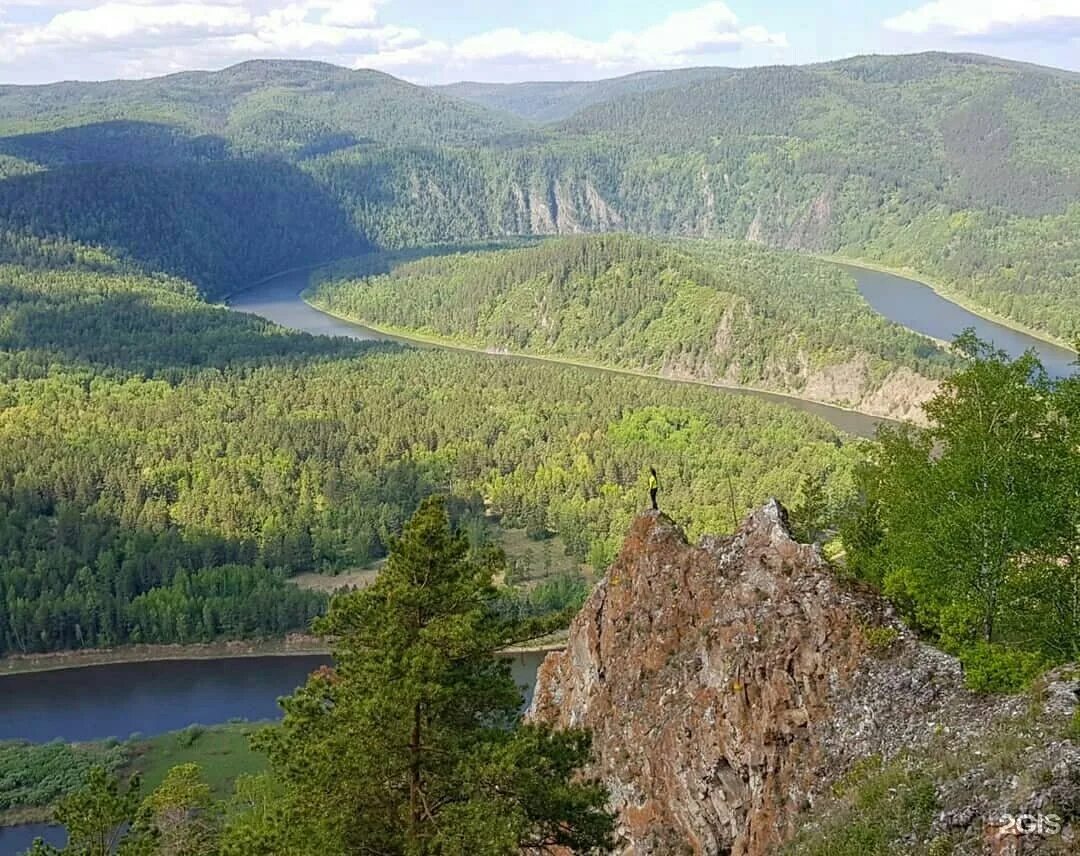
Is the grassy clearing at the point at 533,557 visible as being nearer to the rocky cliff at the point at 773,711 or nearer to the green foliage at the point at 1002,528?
the rocky cliff at the point at 773,711

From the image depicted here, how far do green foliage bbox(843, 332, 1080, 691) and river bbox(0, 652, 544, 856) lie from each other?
5562 cm

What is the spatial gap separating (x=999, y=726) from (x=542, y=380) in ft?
537

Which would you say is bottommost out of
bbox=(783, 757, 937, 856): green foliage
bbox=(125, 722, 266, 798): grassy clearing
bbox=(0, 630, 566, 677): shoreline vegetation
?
bbox=(0, 630, 566, 677): shoreline vegetation

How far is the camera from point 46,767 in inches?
2896

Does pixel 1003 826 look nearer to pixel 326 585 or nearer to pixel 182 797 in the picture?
pixel 182 797

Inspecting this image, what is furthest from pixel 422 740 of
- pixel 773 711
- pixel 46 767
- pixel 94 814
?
pixel 46 767

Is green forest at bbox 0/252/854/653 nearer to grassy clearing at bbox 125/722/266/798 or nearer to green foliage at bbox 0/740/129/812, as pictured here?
grassy clearing at bbox 125/722/266/798

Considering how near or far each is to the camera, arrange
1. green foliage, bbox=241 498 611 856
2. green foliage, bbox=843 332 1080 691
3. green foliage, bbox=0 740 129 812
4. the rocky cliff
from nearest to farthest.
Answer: the rocky cliff, green foliage, bbox=241 498 611 856, green foliage, bbox=843 332 1080 691, green foliage, bbox=0 740 129 812

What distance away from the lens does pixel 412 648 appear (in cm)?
2184

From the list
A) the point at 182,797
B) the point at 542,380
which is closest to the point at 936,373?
the point at 542,380

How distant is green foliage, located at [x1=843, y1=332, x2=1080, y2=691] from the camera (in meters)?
28.3

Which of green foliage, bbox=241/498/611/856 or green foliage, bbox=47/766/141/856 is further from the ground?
green foliage, bbox=241/498/611/856

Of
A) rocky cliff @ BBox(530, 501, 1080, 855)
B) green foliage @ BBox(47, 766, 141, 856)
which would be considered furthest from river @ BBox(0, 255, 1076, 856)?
green foliage @ BBox(47, 766, 141, 856)

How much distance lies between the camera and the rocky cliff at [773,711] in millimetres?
18938
